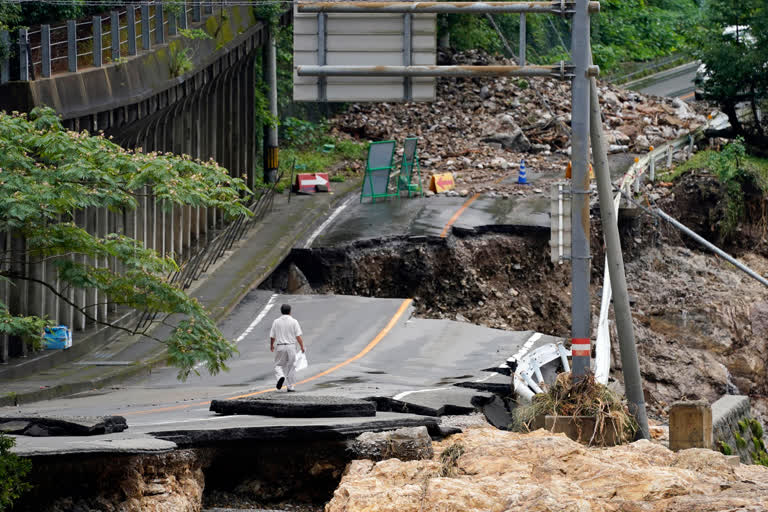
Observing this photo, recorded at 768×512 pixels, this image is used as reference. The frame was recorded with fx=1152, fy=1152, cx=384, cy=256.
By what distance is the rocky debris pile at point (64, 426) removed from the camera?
12.7 m

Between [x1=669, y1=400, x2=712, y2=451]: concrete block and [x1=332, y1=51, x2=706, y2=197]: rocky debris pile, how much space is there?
21932mm

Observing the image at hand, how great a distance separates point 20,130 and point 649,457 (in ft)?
30.8

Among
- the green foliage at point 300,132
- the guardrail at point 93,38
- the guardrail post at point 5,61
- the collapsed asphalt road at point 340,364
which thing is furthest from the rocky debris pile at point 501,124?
the guardrail post at point 5,61

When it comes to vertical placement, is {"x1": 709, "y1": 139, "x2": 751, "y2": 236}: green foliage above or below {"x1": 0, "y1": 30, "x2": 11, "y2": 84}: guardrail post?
below

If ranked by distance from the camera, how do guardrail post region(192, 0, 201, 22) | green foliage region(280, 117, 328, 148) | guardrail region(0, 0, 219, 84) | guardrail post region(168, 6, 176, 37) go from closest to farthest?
guardrail region(0, 0, 219, 84)
guardrail post region(168, 6, 176, 37)
guardrail post region(192, 0, 201, 22)
green foliage region(280, 117, 328, 148)

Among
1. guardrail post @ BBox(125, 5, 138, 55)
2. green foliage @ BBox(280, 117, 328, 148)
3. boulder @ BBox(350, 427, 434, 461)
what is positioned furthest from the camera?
green foliage @ BBox(280, 117, 328, 148)

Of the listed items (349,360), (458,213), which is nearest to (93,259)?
(349,360)

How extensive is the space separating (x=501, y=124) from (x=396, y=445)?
30749 mm

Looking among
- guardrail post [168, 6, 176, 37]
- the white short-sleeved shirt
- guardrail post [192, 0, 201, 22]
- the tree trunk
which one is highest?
guardrail post [192, 0, 201, 22]

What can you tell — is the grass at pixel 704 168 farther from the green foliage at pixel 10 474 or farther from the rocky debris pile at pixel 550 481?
the green foliage at pixel 10 474

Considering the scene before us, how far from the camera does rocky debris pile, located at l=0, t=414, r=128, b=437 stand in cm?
1270

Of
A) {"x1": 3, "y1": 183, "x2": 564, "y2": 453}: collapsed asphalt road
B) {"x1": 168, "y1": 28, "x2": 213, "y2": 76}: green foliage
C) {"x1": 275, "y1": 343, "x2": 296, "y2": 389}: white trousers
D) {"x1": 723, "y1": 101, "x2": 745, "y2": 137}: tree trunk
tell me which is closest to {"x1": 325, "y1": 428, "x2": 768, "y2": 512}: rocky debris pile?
{"x1": 3, "y1": 183, "x2": 564, "y2": 453}: collapsed asphalt road

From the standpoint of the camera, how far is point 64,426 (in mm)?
12797

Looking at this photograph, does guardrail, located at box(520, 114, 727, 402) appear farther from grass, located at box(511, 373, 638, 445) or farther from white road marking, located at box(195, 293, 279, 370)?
white road marking, located at box(195, 293, 279, 370)
